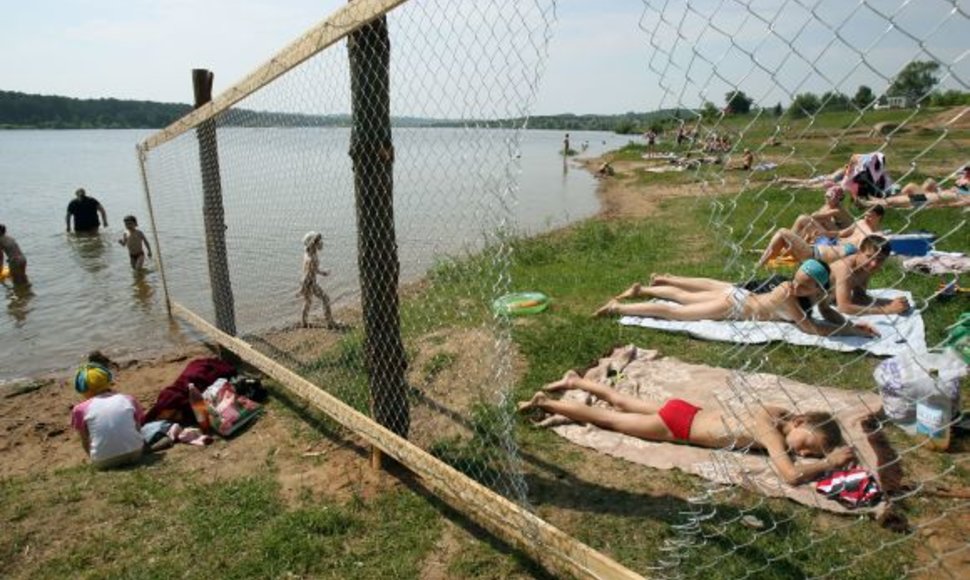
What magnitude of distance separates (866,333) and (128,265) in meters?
13.5

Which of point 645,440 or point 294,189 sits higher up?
point 294,189

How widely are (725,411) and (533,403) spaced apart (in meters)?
1.37

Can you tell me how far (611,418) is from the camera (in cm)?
452

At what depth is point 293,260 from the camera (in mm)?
9242

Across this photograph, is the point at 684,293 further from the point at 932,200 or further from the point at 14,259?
the point at 14,259

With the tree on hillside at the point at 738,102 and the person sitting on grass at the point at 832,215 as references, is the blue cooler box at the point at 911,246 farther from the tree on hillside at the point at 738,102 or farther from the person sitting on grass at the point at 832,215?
the tree on hillside at the point at 738,102

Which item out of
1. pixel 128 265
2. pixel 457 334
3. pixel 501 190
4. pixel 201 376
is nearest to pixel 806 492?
pixel 501 190

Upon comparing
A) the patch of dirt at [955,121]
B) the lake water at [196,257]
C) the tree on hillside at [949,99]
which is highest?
the tree on hillside at [949,99]

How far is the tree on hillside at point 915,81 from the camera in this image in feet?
4.23

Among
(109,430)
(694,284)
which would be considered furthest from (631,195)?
(109,430)

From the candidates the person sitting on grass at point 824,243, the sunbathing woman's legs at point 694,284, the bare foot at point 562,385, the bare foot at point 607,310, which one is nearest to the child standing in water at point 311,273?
the bare foot at point 607,310

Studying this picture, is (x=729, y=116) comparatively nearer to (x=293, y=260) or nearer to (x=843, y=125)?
(x=843, y=125)

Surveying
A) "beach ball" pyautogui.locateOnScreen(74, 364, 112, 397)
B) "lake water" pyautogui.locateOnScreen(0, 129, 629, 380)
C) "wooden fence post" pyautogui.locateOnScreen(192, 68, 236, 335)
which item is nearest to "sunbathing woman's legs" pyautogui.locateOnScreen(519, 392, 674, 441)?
"lake water" pyautogui.locateOnScreen(0, 129, 629, 380)

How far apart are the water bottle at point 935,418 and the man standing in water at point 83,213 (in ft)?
56.3
